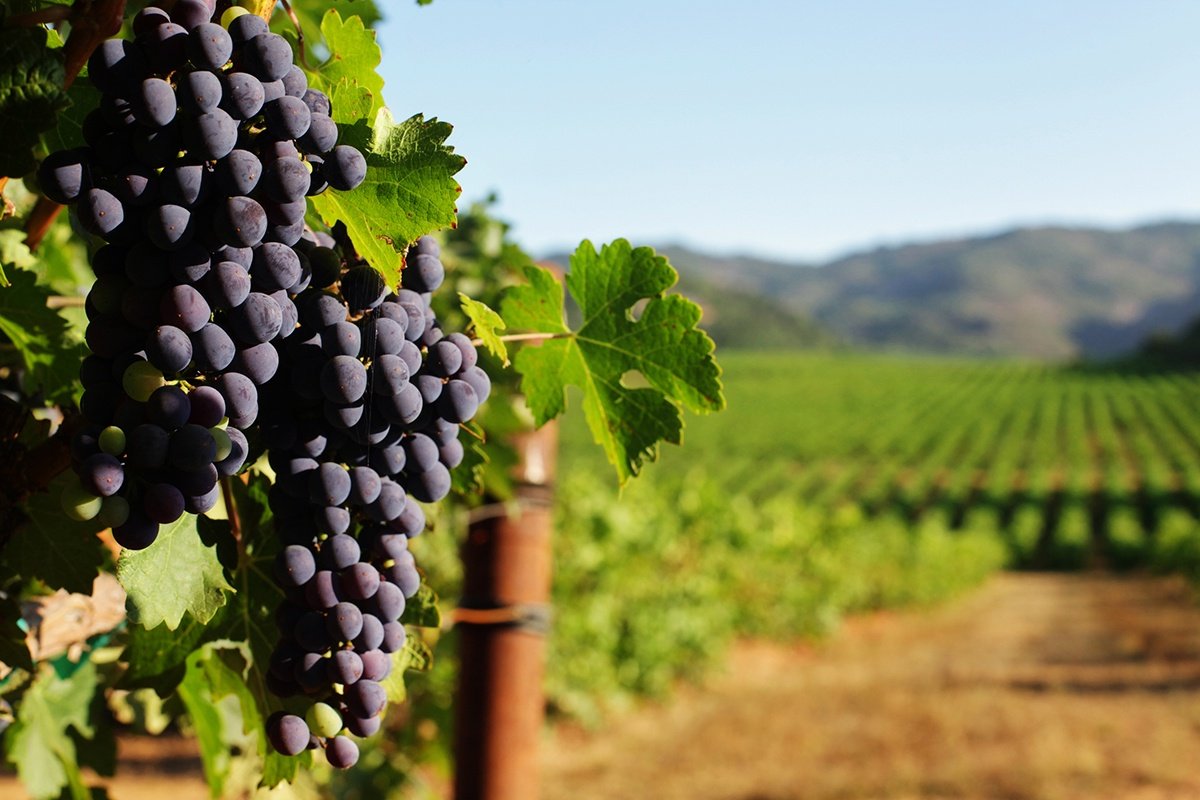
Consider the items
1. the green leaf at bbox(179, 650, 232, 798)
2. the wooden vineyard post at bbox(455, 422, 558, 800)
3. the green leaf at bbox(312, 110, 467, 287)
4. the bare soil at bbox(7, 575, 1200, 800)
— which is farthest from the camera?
the bare soil at bbox(7, 575, 1200, 800)

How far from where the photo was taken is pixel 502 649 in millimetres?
2111

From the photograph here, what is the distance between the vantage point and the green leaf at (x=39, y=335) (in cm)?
105

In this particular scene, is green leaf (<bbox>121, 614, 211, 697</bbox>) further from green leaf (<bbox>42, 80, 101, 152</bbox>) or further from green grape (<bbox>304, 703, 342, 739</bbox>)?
green leaf (<bbox>42, 80, 101, 152</bbox>)

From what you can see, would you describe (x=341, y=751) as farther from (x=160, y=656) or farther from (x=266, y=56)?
(x=266, y=56)

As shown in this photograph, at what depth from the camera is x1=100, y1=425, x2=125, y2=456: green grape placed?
72cm

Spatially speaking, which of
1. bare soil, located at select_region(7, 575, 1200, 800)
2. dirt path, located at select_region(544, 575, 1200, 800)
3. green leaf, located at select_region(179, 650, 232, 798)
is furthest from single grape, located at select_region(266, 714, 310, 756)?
dirt path, located at select_region(544, 575, 1200, 800)

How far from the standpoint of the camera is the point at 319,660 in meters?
0.87

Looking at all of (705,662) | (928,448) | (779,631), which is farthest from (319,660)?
(928,448)

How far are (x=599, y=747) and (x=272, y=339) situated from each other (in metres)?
11.6

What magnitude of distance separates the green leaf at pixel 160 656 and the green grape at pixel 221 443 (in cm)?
37

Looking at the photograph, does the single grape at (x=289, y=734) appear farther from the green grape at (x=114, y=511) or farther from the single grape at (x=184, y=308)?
the single grape at (x=184, y=308)

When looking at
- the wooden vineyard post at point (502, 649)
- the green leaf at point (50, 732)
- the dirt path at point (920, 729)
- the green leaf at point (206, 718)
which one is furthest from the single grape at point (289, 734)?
the dirt path at point (920, 729)

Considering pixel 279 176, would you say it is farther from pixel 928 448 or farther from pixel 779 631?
pixel 928 448

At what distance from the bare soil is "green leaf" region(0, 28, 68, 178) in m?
8.07
